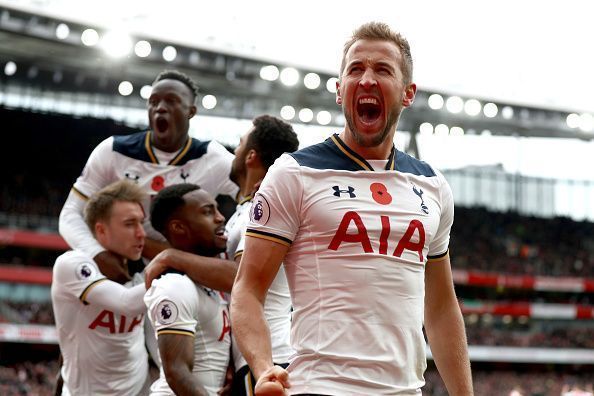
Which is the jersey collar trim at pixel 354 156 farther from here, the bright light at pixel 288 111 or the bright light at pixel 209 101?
the bright light at pixel 288 111

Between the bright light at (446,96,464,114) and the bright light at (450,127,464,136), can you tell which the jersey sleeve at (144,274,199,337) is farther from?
the bright light at (450,127,464,136)

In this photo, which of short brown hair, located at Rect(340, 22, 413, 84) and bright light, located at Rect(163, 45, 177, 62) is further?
bright light, located at Rect(163, 45, 177, 62)

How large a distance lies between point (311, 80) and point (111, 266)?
2308cm

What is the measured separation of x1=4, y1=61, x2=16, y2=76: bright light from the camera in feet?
94.1

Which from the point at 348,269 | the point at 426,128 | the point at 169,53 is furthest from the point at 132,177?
the point at 426,128

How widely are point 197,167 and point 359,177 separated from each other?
2775mm

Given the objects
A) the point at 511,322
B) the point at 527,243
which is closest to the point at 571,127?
the point at 527,243

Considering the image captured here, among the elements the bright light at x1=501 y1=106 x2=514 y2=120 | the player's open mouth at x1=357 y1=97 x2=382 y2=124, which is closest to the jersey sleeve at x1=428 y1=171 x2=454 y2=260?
the player's open mouth at x1=357 y1=97 x2=382 y2=124

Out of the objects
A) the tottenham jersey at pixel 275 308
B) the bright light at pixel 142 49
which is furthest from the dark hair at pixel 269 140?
the bright light at pixel 142 49

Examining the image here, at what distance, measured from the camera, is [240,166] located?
437 centimetres

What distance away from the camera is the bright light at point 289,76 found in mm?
26938

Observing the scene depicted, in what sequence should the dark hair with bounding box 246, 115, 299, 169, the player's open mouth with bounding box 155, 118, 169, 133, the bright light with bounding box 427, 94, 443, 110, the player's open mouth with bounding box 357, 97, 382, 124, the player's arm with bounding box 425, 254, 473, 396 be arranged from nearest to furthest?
the player's open mouth with bounding box 357, 97, 382, 124 → the player's arm with bounding box 425, 254, 473, 396 → the dark hair with bounding box 246, 115, 299, 169 → the player's open mouth with bounding box 155, 118, 169, 133 → the bright light with bounding box 427, 94, 443, 110

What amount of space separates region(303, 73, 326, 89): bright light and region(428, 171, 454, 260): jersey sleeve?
967 inches

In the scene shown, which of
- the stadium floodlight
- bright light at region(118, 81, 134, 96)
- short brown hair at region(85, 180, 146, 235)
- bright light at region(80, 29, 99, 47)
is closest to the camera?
short brown hair at region(85, 180, 146, 235)
